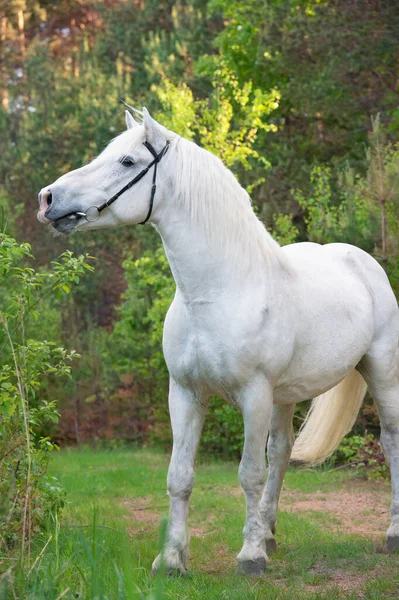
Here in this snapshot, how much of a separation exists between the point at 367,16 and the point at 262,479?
11.3 meters

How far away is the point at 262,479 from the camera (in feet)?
14.2

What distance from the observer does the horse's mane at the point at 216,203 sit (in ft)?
13.8

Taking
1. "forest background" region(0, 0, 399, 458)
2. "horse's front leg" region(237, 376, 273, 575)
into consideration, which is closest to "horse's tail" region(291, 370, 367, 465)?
"horse's front leg" region(237, 376, 273, 575)

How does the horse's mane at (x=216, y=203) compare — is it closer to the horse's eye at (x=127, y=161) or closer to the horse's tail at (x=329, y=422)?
the horse's eye at (x=127, y=161)

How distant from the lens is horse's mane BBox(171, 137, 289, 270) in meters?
4.20

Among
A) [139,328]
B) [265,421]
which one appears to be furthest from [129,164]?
[139,328]

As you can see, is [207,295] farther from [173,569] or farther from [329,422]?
[329,422]

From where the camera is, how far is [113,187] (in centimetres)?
409

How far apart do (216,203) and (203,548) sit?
7.82ft

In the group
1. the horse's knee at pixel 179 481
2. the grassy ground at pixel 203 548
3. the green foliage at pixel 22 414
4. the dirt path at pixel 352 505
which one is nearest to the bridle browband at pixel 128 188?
the green foliage at pixel 22 414

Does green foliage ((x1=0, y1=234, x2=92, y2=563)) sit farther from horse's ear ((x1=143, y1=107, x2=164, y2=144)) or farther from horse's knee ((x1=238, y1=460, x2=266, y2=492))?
horse's knee ((x1=238, y1=460, x2=266, y2=492))

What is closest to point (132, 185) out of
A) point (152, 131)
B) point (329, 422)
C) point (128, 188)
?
point (128, 188)

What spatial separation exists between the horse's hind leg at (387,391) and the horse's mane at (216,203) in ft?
4.06

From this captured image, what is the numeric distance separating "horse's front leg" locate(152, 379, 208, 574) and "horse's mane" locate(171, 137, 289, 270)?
75 cm
